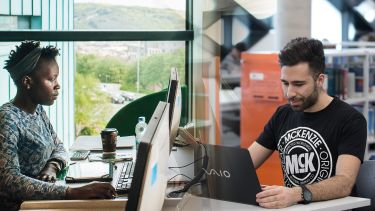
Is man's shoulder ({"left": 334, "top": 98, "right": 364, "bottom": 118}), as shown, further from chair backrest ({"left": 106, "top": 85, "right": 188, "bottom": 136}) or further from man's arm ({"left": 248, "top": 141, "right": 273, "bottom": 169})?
chair backrest ({"left": 106, "top": 85, "right": 188, "bottom": 136})

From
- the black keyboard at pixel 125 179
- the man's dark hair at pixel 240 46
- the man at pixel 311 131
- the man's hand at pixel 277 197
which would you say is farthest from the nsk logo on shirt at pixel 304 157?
the man's dark hair at pixel 240 46

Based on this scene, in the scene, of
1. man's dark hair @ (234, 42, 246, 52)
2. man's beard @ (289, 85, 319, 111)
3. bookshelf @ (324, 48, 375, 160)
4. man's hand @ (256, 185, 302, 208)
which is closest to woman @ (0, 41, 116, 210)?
man's hand @ (256, 185, 302, 208)

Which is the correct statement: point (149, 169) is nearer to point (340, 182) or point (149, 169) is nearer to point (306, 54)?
point (340, 182)

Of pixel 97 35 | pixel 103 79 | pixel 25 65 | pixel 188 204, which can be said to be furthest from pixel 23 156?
pixel 103 79

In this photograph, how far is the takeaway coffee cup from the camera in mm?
2816

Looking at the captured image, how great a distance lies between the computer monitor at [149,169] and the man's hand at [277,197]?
0.65 m

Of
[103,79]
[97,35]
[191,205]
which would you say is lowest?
[191,205]

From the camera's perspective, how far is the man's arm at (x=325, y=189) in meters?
2.10

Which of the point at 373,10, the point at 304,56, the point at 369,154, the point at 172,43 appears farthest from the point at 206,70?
the point at 373,10

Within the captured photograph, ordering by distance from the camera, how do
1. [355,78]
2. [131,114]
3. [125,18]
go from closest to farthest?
[131,114] < [125,18] < [355,78]

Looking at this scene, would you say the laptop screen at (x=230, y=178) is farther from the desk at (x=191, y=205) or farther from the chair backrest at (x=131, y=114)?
the chair backrest at (x=131, y=114)

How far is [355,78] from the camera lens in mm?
5113

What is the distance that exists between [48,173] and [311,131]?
3.68 feet

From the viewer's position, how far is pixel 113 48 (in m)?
4.43
